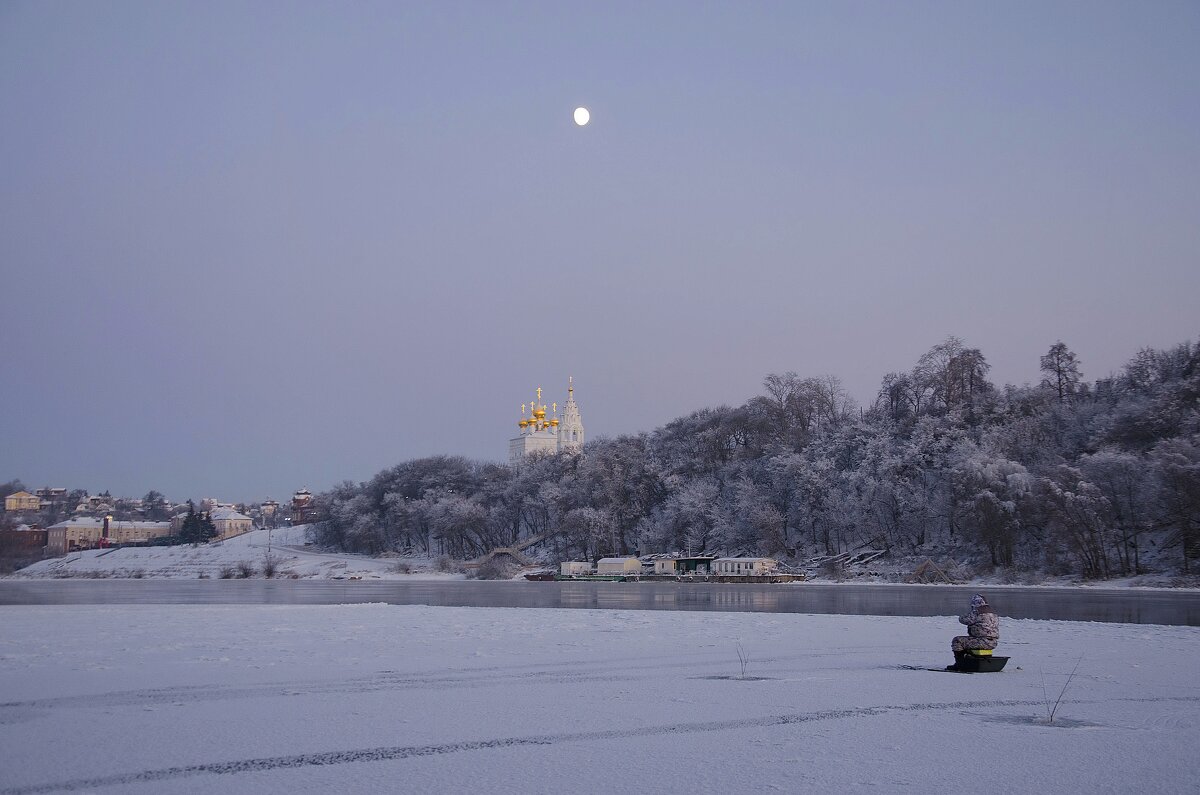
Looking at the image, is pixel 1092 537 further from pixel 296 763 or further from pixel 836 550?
pixel 296 763

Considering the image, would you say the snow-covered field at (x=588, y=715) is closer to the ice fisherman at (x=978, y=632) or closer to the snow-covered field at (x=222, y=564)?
the ice fisherman at (x=978, y=632)

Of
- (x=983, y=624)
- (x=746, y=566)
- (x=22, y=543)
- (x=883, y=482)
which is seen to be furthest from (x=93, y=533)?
(x=983, y=624)

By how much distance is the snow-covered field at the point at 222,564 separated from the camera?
4117 inches

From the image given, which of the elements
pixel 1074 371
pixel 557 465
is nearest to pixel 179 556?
pixel 557 465

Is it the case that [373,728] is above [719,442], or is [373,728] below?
below

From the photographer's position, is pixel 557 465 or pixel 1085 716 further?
pixel 557 465

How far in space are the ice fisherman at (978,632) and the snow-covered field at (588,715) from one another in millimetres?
582

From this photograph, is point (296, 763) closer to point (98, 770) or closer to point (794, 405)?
point (98, 770)

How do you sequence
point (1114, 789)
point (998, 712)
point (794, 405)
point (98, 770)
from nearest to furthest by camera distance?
1. point (1114, 789)
2. point (98, 770)
3. point (998, 712)
4. point (794, 405)

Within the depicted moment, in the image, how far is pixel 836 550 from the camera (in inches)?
3349

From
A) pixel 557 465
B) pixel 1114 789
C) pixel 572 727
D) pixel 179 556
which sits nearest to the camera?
pixel 1114 789

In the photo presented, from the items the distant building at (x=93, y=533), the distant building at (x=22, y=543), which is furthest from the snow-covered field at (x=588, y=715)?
the distant building at (x=93, y=533)

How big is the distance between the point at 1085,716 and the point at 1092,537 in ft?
188

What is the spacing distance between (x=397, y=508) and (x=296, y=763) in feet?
378
